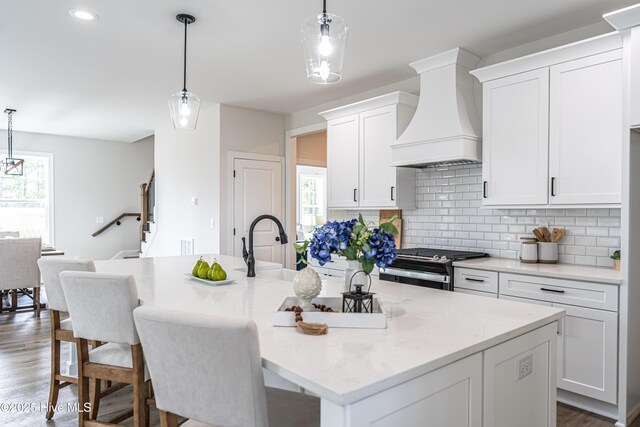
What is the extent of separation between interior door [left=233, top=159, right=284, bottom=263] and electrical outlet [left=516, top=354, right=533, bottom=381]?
4471 millimetres

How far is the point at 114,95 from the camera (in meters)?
5.16

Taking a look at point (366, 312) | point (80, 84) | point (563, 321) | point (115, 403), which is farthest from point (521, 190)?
point (80, 84)

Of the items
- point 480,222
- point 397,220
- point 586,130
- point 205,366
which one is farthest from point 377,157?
point 205,366

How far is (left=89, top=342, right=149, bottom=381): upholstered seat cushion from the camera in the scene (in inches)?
76.0

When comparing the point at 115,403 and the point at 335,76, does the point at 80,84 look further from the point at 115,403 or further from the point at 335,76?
the point at 335,76

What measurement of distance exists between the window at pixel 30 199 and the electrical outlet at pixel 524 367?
852 centimetres

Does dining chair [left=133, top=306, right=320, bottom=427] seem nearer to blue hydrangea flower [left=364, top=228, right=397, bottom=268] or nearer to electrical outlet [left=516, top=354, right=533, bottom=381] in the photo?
blue hydrangea flower [left=364, top=228, right=397, bottom=268]

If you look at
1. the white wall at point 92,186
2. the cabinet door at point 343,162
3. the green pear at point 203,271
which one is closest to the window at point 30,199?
the white wall at point 92,186

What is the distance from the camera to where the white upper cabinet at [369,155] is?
13.9 ft

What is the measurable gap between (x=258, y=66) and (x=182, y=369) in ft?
11.3

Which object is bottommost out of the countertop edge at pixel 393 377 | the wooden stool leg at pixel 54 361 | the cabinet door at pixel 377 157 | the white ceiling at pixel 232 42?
the wooden stool leg at pixel 54 361

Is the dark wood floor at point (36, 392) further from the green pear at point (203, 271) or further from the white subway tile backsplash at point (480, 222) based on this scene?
the white subway tile backsplash at point (480, 222)

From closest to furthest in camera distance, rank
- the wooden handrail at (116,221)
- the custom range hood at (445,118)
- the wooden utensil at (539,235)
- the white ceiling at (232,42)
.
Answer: the white ceiling at (232,42)
the wooden utensil at (539,235)
the custom range hood at (445,118)
the wooden handrail at (116,221)

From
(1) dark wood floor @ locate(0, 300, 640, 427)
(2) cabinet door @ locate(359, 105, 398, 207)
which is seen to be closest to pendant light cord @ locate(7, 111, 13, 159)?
(1) dark wood floor @ locate(0, 300, 640, 427)
